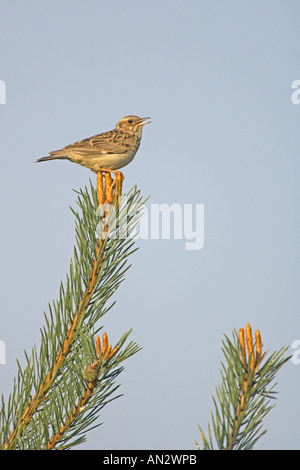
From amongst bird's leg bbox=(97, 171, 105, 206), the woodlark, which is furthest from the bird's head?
bird's leg bbox=(97, 171, 105, 206)

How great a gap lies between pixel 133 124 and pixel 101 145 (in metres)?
2.94

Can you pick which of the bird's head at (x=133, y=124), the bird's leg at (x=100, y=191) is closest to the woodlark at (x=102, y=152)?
the bird's head at (x=133, y=124)

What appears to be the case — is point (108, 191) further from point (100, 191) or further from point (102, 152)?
point (102, 152)

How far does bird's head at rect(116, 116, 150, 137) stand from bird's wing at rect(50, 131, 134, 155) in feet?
4.30

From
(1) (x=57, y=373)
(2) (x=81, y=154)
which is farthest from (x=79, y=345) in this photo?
(2) (x=81, y=154)

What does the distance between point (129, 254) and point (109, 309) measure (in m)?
0.52

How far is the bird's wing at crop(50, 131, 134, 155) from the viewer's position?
8.70 meters

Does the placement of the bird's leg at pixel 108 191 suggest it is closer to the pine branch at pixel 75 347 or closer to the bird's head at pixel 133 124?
the pine branch at pixel 75 347

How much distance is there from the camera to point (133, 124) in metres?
11.8

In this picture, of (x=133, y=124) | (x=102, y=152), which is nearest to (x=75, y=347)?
(x=102, y=152)

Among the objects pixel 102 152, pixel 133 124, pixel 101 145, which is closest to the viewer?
pixel 102 152
